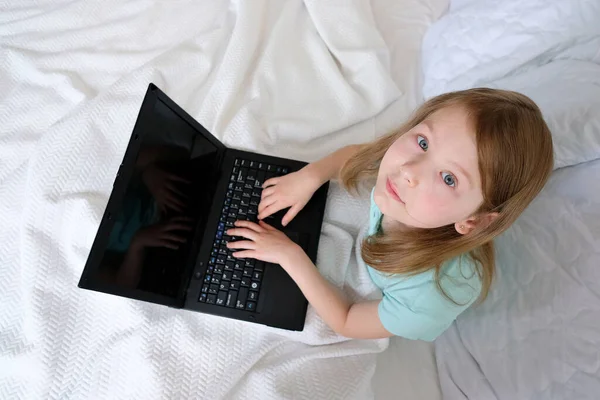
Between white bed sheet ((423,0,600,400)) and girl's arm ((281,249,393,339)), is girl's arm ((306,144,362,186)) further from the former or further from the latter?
white bed sheet ((423,0,600,400))

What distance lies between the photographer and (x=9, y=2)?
1181mm

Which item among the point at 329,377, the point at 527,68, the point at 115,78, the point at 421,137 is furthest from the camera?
the point at 115,78

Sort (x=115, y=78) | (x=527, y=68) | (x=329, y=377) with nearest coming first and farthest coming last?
(x=329, y=377) < (x=527, y=68) < (x=115, y=78)

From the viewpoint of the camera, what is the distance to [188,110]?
1.06 m

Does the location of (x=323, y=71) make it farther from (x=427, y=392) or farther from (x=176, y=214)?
(x=427, y=392)

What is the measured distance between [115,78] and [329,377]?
2.62 feet

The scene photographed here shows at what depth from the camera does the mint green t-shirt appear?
0.79 m

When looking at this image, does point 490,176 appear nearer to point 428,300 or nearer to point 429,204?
point 429,204

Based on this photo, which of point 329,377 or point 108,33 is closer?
point 329,377

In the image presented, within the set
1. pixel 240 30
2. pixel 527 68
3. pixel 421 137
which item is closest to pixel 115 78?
pixel 240 30

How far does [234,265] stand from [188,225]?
0.36 ft

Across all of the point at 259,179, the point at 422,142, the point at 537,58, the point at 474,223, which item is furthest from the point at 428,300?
the point at 537,58

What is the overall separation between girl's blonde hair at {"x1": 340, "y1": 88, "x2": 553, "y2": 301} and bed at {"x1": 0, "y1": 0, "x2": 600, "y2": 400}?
0.13 metres

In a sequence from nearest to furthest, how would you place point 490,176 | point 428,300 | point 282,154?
point 490,176 < point 428,300 < point 282,154
